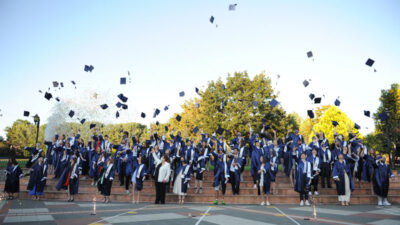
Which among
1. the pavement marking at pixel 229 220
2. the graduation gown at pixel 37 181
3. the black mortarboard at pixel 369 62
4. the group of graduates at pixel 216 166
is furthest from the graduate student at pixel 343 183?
the graduation gown at pixel 37 181

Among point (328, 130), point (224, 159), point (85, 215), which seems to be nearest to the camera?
point (85, 215)

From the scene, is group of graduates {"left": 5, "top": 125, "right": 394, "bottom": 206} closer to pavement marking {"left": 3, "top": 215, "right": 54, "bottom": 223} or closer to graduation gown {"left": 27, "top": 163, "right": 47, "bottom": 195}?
graduation gown {"left": 27, "top": 163, "right": 47, "bottom": 195}

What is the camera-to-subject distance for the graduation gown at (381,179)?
424 inches

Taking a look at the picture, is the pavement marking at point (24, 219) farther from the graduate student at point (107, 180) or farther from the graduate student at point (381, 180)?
the graduate student at point (381, 180)

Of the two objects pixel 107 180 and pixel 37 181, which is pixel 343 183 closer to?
pixel 107 180

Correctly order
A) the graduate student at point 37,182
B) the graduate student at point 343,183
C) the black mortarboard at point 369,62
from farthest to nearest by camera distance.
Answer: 1. the black mortarboard at point 369,62
2. the graduate student at point 37,182
3. the graduate student at point 343,183

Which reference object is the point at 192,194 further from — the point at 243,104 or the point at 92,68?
the point at 243,104

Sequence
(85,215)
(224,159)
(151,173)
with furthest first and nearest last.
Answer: (151,173) < (224,159) < (85,215)

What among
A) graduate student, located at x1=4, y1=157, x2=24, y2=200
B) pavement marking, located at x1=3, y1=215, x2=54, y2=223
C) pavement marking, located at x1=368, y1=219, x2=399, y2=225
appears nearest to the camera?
pavement marking, located at x1=3, y1=215, x2=54, y2=223

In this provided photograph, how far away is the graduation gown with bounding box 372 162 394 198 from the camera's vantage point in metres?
10.8

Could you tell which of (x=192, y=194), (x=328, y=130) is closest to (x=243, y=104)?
(x=328, y=130)

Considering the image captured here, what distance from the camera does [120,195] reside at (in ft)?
38.5

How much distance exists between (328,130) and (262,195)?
105 ft

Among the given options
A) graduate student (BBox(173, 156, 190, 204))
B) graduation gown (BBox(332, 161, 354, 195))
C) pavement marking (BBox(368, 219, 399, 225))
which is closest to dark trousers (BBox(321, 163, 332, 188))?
graduation gown (BBox(332, 161, 354, 195))
